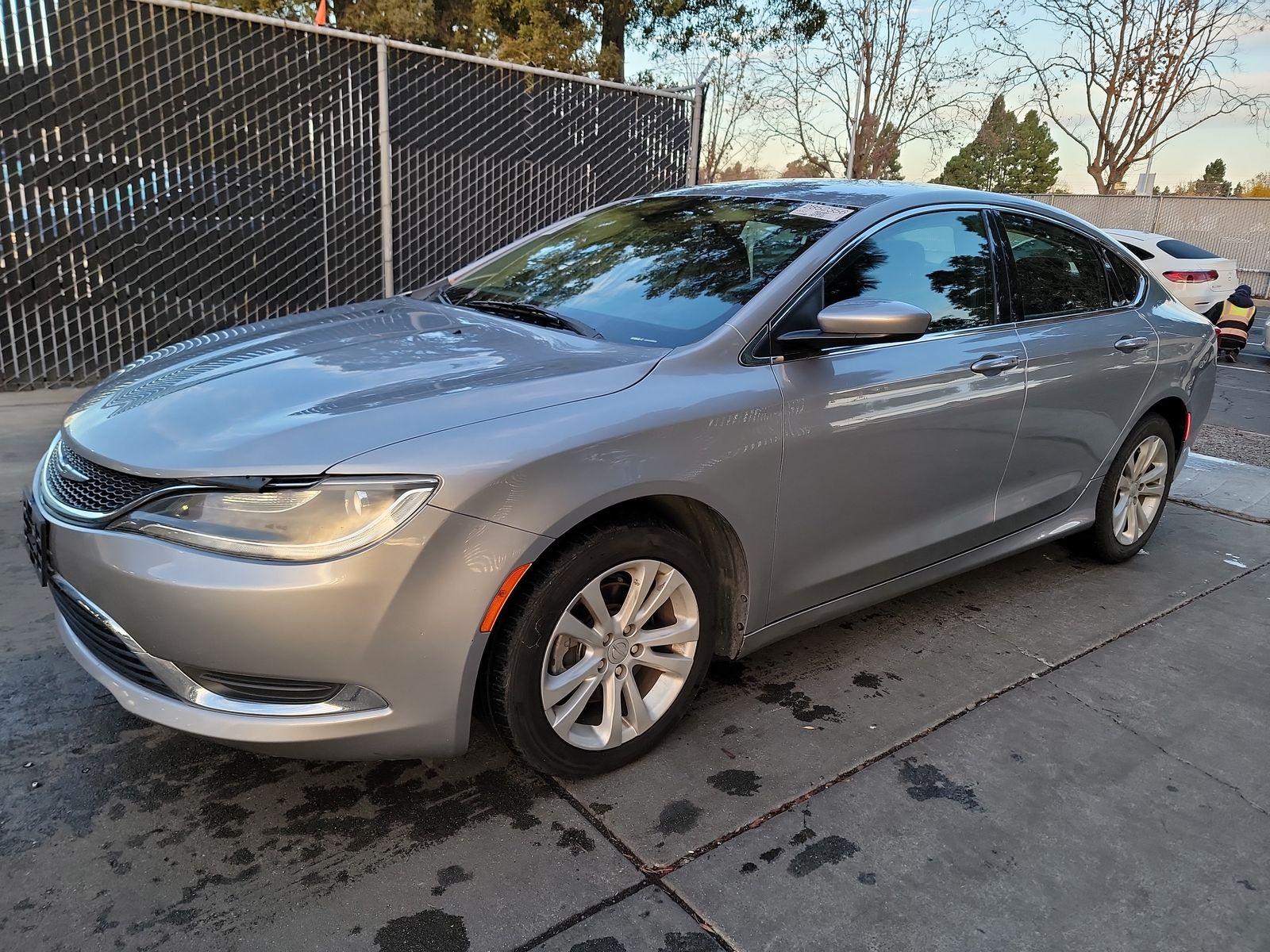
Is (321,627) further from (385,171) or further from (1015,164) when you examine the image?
(1015,164)

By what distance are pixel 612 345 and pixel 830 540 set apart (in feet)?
3.04

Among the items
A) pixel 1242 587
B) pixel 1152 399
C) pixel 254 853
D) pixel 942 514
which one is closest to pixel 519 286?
pixel 942 514

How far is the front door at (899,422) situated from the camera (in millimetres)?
2775

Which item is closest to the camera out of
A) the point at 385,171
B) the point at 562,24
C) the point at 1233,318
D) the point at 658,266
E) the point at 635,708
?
the point at 635,708

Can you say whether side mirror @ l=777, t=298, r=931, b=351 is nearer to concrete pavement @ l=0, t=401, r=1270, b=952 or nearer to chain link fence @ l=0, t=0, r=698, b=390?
concrete pavement @ l=0, t=401, r=1270, b=952

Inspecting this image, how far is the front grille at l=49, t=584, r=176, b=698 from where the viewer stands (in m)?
2.17

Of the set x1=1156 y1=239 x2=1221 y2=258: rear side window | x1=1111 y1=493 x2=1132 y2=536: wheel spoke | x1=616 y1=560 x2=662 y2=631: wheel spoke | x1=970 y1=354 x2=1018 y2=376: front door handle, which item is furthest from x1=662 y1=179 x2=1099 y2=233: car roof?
x1=1156 y1=239 x2=1221 y2=258: rear side window

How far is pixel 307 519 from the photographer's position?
2010mm

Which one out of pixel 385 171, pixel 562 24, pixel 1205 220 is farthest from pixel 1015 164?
pixel 385 171

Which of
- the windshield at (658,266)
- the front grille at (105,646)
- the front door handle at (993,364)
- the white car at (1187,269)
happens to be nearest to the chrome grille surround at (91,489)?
the front grille at (105,646)

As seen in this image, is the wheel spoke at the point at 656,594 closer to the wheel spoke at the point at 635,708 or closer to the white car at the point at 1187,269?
the wheel spoke at the point at 635,708

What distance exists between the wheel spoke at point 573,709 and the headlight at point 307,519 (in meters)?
0.71

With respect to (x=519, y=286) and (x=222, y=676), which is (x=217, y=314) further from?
(x=222, y=676)

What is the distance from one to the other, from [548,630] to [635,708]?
458 mm
